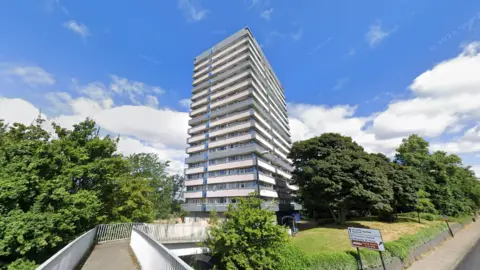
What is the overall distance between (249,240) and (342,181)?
18193 mm

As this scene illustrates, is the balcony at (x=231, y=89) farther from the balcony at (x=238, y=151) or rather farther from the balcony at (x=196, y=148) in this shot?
the balcony at (x=238, y=151)

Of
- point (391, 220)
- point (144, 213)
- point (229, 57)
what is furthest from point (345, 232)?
point (229, 57)

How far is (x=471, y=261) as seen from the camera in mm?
18578

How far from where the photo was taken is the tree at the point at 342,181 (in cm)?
2559

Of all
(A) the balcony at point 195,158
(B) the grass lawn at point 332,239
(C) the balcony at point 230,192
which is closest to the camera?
(B) the grass lawn at point 332,239

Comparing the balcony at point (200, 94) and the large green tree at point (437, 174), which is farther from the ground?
the balcony at point (200, 94)

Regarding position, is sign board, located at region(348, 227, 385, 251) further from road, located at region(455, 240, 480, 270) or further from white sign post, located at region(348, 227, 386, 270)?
road, located at region(455, 240, 480, 270)

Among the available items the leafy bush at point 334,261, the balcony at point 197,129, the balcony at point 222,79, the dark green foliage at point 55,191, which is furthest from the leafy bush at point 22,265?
the balcony at point 222,79

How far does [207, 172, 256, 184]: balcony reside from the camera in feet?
119

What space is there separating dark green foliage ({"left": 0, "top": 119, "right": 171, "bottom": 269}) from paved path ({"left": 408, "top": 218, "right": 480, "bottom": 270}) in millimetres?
27007

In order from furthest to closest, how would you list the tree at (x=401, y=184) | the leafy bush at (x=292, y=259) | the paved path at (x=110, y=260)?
the tree at (x=401, y=184) < the leafy bush at (x=292, y=259) < the paved path at (x=110, y=260)

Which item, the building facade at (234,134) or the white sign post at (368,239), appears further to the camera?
the building facade at (234,134)

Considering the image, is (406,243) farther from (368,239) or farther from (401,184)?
(401,184)

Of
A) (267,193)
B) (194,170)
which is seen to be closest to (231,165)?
(267,193)
